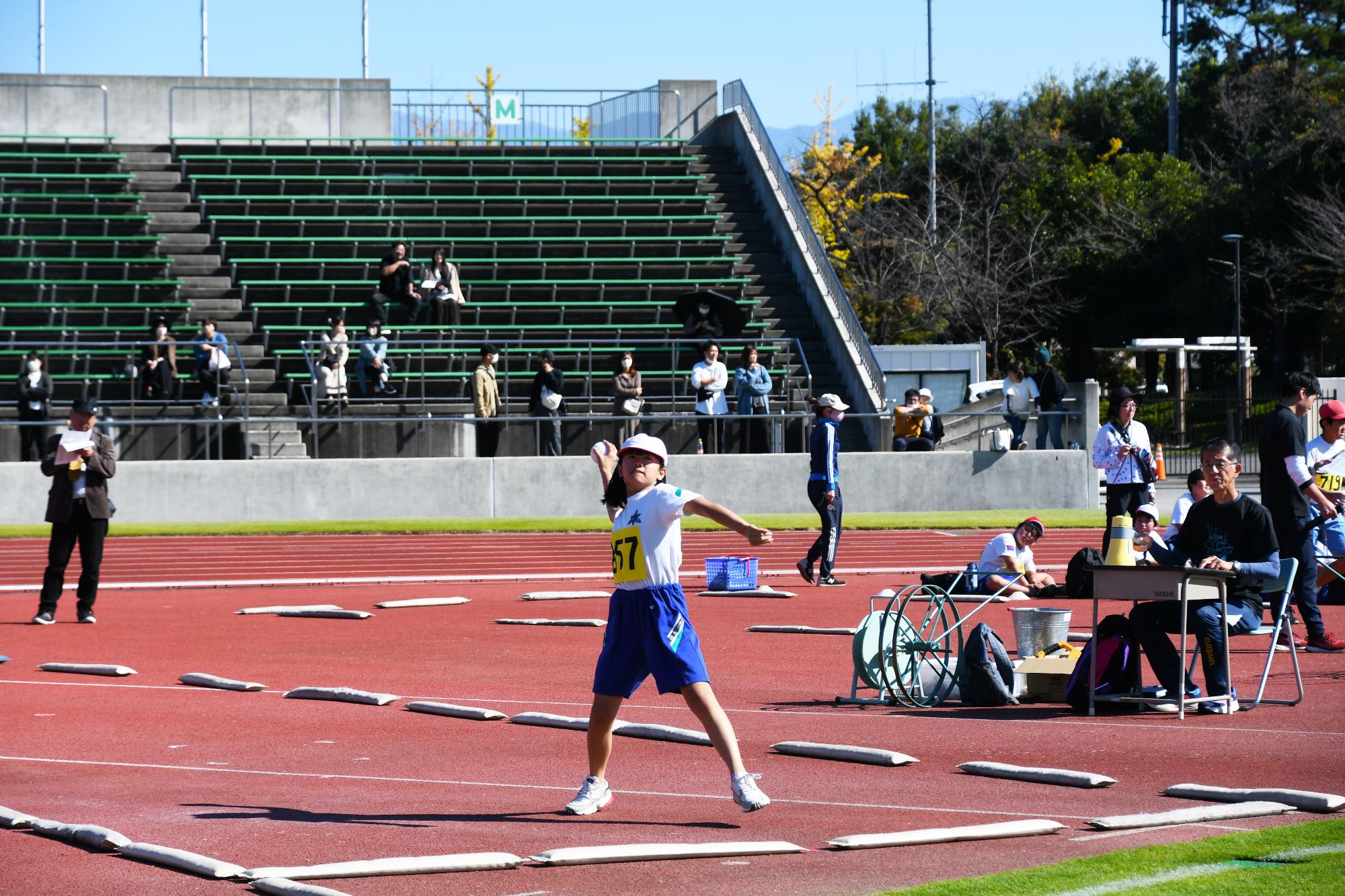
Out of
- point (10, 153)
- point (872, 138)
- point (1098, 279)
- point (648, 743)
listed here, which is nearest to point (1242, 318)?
point (1098, 279)

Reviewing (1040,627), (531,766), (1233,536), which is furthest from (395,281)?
(531,766)

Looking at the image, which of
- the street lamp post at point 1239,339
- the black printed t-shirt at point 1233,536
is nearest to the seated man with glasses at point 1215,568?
the black printed t-shirt at point 1233,536

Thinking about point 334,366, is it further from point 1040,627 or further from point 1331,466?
point 1040,627

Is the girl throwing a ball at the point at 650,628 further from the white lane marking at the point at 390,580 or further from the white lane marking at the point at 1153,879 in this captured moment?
the white lane marking at the point at 390,580

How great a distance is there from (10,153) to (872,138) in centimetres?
4996

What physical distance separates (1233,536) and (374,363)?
20.4 metres

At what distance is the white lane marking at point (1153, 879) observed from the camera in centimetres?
614

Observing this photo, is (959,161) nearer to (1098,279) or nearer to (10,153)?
(1098,279)

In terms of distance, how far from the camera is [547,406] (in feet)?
93.1

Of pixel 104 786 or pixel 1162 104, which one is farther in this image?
pixel 1162 104

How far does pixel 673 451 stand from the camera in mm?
29531

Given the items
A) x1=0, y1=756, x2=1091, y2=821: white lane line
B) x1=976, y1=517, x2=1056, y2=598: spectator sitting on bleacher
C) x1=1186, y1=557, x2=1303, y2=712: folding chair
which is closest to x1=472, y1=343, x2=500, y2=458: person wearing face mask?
x1=976, y1=517, x2=1056, y2=598: spectator sitting on bleacher

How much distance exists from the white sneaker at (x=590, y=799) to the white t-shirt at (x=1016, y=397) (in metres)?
22.3

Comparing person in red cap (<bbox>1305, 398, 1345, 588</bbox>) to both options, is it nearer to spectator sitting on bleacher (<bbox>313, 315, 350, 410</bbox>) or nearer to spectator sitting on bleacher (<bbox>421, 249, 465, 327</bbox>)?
spectator sitting on bleacher (<bbox>313, 315, 350, 410</bbox>)
